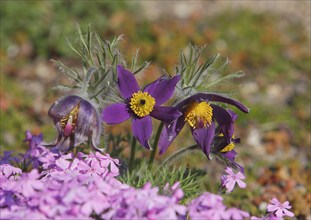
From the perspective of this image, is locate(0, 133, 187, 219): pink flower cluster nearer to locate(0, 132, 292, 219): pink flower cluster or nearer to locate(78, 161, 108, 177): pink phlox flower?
locate(0, 132, 292, 219): pink flower cluster

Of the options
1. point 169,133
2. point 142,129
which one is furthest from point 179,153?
point 142,129

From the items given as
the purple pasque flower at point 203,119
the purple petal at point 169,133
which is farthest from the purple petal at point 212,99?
the purple petal at point 169,133

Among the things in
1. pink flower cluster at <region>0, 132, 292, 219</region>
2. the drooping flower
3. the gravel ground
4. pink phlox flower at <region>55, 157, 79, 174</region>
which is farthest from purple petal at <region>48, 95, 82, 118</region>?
the gravel ground

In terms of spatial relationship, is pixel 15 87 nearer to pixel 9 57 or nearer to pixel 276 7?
pixel 9 57

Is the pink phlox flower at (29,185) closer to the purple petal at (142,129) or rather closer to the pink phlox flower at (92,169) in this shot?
the pink phlox flower at (92,169)

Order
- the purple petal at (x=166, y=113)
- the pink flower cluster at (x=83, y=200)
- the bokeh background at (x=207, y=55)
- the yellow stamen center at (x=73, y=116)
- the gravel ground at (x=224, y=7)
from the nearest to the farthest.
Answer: the pink flower cluster at (x=83, y=200), the yellow stamen center at (x=73, y=116), the purple petal at (x=166, y=113), the bokeh background at (x=207, y=55), the gravel ground at (x=224, y=7)

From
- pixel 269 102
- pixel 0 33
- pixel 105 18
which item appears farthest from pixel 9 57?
pixel 269 102
